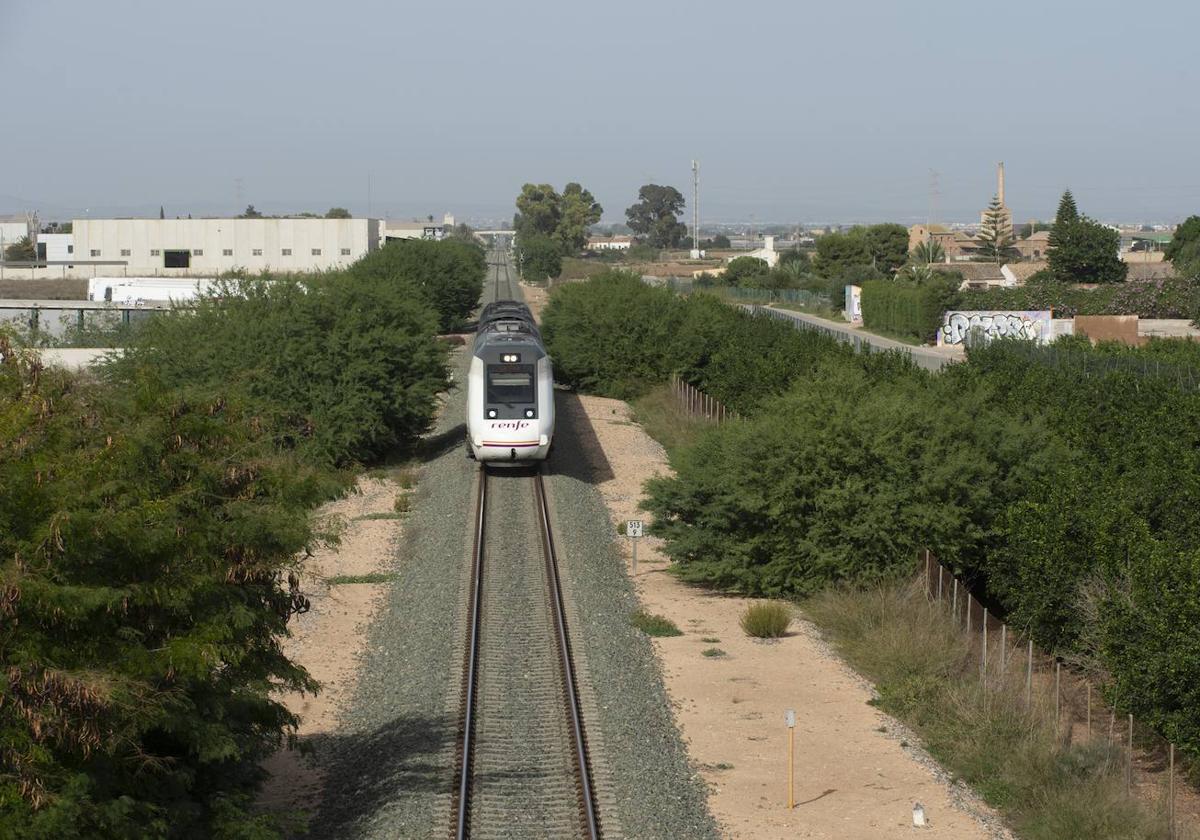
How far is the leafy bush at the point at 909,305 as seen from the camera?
77000mm

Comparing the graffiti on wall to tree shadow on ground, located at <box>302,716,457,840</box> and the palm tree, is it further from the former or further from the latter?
tree shadow on ground, located at <box>302,716,457,840</box>

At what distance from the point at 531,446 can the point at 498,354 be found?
2.21m

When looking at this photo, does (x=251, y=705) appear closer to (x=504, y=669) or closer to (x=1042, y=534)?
(x=504, y=669)

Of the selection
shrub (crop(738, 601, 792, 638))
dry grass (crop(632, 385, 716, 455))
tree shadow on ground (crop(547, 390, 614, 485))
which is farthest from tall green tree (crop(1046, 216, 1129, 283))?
shrub (crop(738, 601, 792, 638))

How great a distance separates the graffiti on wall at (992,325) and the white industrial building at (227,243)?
3912cm

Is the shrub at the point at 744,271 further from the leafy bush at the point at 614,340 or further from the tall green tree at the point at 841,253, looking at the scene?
the leafy bush at the point at 614,340

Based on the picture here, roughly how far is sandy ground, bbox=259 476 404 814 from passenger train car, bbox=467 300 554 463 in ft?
9.19

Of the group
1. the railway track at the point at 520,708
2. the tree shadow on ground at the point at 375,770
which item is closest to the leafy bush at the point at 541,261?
the railway track at the point at 520,708

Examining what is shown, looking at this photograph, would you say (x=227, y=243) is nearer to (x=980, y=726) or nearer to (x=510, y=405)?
(x=510, y=405)

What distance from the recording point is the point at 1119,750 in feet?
58.6

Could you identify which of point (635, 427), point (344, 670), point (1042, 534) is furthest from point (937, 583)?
point (635, 427)

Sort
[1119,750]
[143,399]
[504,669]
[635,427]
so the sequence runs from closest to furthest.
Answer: [143,399] < [1119,750] < [504,669] < [635,427]

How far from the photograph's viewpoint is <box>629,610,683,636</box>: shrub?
894 inches

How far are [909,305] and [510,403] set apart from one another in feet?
169
